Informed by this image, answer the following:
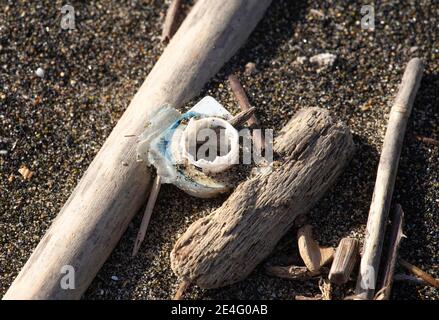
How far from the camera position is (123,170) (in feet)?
11.7

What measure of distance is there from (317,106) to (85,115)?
1402mm

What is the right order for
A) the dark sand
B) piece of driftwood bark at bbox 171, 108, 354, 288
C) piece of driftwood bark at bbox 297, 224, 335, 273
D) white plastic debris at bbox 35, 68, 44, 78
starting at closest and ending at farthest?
1. piece of driftwood bark at bbox 171, 108, 354, 288
2. piece of driftwood bark at bbox 297, 224, 335, 273
3. the dark sand
4. white plastic debris at bbox 35, 68, 44, 78

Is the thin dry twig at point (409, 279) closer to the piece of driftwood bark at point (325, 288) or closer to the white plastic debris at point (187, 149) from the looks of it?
the piece of driftwood bark at point (325, 288)

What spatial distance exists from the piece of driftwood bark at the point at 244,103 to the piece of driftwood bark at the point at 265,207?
0.32 feet

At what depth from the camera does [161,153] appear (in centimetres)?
356

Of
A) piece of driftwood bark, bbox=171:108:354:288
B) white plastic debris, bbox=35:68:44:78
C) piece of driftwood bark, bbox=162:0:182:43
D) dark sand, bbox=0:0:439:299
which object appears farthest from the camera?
piece of driftwood bark, bbox=162:0:182:43

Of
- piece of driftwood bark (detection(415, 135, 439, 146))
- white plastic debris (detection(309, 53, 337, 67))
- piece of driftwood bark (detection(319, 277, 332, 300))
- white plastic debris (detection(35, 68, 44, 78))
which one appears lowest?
piece of driftwood bark (detection(415, 135, 439, 146))

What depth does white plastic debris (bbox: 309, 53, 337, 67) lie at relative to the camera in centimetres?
404

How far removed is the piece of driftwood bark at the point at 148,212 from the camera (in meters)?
3.57

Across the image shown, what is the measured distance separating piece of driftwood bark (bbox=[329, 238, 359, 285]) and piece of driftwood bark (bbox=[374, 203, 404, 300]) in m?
0.17

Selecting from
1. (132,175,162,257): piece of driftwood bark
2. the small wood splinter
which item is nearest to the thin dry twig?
the small wood splinter

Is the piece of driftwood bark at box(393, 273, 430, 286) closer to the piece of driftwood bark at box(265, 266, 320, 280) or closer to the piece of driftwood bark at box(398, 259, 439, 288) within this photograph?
the piece of driftwood bark at box(398, 259, 439, 288)

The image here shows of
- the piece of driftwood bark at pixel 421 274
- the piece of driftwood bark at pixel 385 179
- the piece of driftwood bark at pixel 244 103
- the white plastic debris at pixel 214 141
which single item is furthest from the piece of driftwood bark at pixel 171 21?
the piece of driftwood bark at pixel 421 274

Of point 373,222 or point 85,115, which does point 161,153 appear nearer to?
point 85,115
